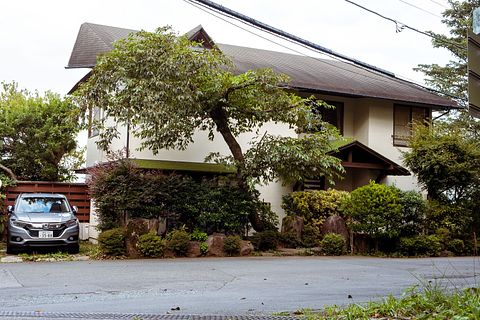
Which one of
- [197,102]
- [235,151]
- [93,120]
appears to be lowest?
[235,151]

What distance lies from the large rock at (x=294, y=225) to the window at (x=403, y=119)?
7.70 meters

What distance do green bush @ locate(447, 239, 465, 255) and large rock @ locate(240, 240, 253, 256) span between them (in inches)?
247

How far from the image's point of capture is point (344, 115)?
78.4ft

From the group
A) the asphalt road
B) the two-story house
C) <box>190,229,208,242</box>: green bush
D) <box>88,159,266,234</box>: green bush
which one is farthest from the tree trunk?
the asphalt road

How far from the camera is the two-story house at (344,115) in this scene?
1958cm

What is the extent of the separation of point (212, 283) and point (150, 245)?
16.2 ft

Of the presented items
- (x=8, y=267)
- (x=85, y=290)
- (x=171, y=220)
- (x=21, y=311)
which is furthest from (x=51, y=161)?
(x=21, y=311)

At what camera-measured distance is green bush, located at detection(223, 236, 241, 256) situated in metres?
15.7

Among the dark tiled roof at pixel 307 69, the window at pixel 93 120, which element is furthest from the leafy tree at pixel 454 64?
the window at pixel 93 120

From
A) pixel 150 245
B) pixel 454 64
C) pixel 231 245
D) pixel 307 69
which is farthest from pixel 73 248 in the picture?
pixel 454 64

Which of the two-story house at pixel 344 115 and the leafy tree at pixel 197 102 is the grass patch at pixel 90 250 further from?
the leafy tree at pixel 197 102

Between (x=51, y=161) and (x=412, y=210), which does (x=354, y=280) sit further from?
(x=51, y=161)

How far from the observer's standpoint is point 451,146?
17891 millimetres

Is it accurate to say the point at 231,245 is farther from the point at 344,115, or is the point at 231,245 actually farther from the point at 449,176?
the point at 344,115
